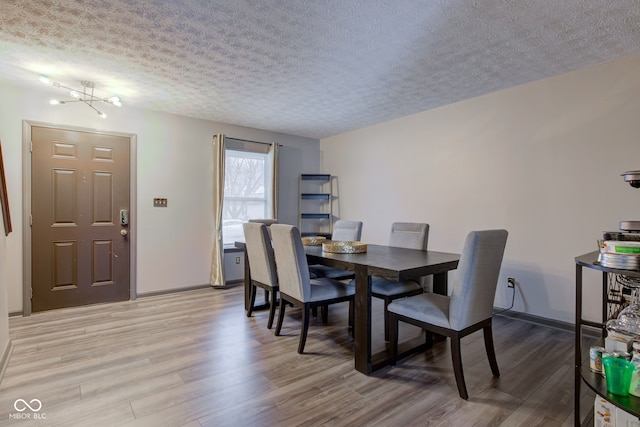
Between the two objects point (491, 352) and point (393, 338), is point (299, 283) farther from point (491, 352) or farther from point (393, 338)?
point (491, 352)

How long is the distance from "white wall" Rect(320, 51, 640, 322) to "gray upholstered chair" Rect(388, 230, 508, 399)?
4.49 feet

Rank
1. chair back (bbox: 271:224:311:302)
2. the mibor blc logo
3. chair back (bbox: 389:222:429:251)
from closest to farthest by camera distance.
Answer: the mibor blc logo < chair back (bbox: 271:224:311:302) < chair back (bbox: 389:222:429:251)

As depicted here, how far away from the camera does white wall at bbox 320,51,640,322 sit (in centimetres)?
256

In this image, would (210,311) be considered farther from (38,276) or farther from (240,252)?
(38,276)

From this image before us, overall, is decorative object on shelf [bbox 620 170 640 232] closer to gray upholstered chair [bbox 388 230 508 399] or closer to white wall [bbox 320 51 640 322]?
gray upholstered chair [bbox 388 230 508 399]

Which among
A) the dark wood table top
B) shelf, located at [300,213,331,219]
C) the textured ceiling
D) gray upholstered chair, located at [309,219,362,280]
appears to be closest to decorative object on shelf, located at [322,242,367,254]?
the dark wood table top

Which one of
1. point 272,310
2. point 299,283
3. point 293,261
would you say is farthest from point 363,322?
point 272,310

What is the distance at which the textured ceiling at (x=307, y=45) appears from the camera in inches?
75.2

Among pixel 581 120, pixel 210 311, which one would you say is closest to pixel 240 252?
pixel 210 311

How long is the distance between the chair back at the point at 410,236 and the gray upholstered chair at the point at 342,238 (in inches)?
17.0

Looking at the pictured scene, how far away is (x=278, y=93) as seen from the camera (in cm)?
332

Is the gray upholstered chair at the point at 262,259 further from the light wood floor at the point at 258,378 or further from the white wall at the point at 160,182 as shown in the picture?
the white wall at the point at 160,182

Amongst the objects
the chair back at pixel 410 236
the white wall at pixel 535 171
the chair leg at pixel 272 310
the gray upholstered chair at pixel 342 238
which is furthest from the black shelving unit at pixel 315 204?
the chair leg at pixel 272 310

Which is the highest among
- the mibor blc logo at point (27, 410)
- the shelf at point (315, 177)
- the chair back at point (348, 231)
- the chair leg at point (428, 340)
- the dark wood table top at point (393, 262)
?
the shelf at point (315, 177)
